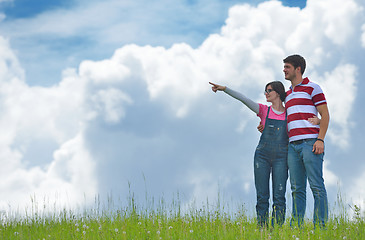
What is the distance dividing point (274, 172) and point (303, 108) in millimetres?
1304

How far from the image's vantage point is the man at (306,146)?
7258mm

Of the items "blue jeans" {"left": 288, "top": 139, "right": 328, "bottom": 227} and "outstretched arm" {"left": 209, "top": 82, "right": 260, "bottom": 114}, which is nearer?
"blue jeans" {"left": 288, "top": 139, "right": 328, "bottom": 227}

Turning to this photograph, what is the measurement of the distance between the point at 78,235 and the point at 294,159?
415 centimetres

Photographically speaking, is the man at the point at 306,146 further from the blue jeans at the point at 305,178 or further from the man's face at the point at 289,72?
the man's face at the point at 289,72

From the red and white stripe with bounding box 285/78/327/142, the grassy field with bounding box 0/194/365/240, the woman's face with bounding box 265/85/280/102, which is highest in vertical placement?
the woman's face with bounding box 265/85/280/102

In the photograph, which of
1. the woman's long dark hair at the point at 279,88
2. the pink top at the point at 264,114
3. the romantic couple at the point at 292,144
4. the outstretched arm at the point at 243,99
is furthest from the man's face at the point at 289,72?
the outstretched arm at the point at 243,99

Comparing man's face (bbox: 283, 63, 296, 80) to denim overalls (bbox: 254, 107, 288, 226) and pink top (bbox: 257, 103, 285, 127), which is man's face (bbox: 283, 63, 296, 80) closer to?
pink top (bbox: 257, 103, 285, 127)

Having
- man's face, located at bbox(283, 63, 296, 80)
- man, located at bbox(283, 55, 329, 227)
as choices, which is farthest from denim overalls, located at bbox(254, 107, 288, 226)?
man's face, located at bbox(283, 63, 296, 80)

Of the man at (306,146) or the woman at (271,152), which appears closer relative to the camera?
the man at (306,146)

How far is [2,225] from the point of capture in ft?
30.6

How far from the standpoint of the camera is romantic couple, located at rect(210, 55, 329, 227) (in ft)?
24.0

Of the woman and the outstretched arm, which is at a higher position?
the outstretched arm

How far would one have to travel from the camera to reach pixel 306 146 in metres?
7.27

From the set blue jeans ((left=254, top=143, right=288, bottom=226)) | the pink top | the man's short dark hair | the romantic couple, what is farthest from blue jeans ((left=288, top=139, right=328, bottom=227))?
the man's short dark hair
